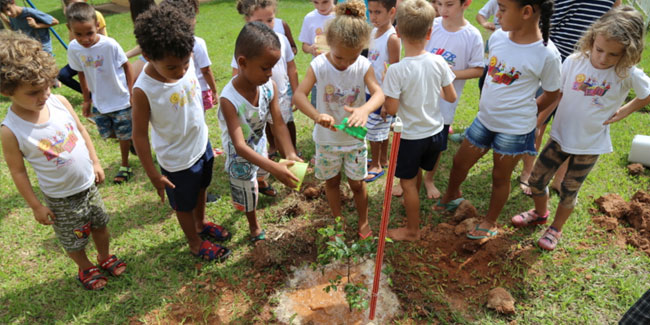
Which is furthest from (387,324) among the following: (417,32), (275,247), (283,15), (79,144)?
(283,15)

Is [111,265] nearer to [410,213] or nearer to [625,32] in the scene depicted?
[410,213]

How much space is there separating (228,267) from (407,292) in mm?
1491

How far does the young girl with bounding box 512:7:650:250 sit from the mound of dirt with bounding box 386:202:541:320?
392 millimetres

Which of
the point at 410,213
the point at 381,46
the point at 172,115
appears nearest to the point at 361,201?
the point at 410,213

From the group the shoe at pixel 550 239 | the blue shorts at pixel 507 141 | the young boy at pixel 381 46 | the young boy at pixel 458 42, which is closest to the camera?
the blue shorts at pixel 507 141

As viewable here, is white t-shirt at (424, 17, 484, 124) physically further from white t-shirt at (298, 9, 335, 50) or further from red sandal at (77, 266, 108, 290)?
red sandal at (77, 266, 108, 290)

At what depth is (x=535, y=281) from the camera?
313 centimetres

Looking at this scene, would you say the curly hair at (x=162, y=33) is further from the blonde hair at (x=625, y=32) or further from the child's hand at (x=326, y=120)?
the blonde hair at (x=625, y=32)

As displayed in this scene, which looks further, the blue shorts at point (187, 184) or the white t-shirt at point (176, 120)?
the blue shorts at point (187, 184)

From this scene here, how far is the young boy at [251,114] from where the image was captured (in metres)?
2.62

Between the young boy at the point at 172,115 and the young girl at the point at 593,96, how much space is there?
2835 mm

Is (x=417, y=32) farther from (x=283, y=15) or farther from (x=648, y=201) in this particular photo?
(x=283, y=15)

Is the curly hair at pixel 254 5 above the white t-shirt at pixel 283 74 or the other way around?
above

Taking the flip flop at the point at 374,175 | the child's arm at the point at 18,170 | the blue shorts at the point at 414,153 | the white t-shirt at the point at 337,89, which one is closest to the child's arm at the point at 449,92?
the blue shorts at the point at 414,153
